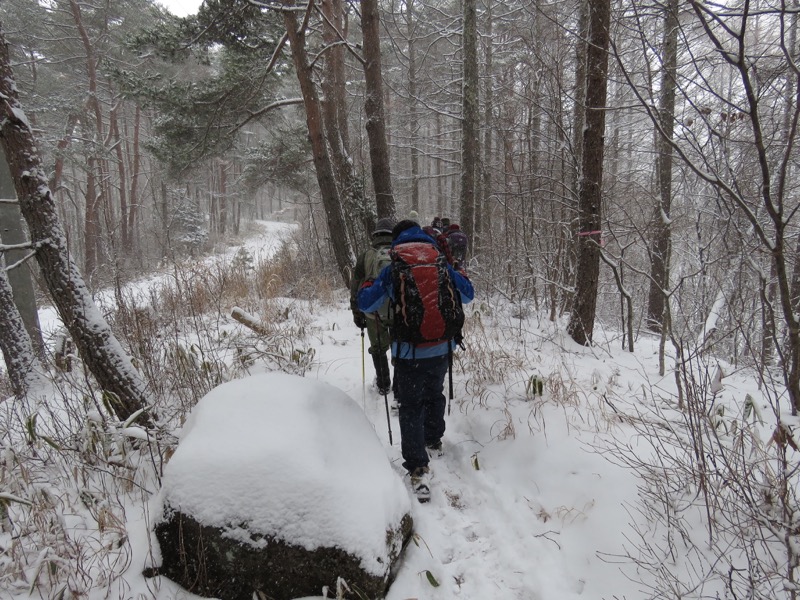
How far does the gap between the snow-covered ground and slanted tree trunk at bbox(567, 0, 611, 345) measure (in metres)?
0.76

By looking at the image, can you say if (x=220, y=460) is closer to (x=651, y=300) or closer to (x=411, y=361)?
(x=411, y=361)

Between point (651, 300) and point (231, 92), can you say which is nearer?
point (231, 92)

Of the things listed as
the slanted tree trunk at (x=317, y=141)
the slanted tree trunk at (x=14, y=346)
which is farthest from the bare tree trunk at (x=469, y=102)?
the slanted tree trunk at (x=14, y=346)

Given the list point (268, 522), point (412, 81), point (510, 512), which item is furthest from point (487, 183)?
point (268, 522)

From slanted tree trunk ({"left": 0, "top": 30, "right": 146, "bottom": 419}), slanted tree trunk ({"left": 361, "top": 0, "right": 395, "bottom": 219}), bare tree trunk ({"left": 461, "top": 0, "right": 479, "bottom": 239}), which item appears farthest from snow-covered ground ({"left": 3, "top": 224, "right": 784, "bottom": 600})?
bare tree trunk ({"left": 461, "top": 0, "right": 479, "bottom": 239})

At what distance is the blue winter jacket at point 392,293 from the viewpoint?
258 centimetres

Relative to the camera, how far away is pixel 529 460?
274 cm

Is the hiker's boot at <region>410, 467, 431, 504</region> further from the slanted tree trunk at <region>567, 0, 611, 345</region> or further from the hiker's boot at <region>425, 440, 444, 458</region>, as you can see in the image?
the slanted tree trunk at <region>567, 0, 611, 345</region>

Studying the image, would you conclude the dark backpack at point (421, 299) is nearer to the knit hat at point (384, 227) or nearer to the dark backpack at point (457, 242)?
the knit hat at point (384, 227)

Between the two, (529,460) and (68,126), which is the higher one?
(68,126)

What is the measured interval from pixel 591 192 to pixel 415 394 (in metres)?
3.29

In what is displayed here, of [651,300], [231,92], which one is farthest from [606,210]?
[231,92]

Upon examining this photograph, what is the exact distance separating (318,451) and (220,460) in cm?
47

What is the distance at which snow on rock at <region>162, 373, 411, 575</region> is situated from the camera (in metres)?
1.84
